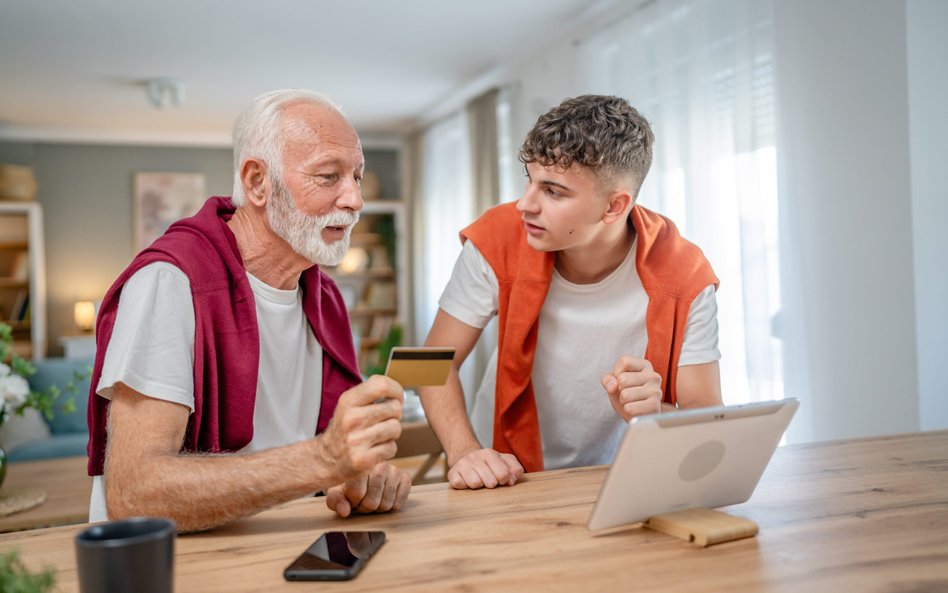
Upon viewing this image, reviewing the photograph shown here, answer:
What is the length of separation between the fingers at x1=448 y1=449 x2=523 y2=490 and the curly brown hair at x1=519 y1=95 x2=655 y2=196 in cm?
72

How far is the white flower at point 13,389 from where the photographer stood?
99.6 inches

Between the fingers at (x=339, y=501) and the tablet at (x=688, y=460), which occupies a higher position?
the tablet at (x=688, y=460)

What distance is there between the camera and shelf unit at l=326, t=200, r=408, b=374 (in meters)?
8.74

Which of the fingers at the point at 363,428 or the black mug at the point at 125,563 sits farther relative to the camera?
the fingers at the point at 363,428

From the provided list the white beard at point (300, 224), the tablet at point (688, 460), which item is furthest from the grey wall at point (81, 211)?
the tablet at point (688, 460)

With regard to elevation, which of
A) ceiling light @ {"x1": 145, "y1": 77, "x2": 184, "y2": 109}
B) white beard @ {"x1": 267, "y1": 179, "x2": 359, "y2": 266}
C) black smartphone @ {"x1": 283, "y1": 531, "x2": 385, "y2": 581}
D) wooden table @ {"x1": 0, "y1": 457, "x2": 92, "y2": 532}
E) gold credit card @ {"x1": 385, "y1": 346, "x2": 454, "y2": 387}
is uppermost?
ceiling light @ {"x1": 145, "y1": 77, "x2": 184, "y2": 109}

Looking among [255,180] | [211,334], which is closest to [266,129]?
[255,180]

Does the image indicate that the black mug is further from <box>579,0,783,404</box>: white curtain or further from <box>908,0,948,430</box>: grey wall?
<box>579,0,783,404</box>: white curtain

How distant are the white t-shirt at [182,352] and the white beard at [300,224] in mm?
122

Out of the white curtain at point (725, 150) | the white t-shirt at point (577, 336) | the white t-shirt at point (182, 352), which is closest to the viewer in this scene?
the white t-shirt at point (182, 352)

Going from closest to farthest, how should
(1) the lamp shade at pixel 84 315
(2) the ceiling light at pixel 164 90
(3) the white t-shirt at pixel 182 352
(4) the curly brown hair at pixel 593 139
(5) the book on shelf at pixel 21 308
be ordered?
(3) the white t-shirt at pixel 182 352, (4) the curly brown hair at pixel 593 139, (2) the ceiling light at pixel 164 90, (5) the book on shelf at pixel 21 308, (1) the lamp shade at pixel 84 315

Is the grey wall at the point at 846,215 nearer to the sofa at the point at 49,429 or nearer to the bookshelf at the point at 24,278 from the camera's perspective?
the sofa at the point at 49,429

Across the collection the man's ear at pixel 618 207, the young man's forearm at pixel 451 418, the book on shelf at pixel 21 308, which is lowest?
the young man's forearm at pixel 451 418

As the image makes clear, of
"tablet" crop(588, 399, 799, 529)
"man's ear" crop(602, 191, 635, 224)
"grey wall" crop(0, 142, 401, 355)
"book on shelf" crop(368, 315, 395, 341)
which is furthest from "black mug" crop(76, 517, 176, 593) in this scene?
"book on shelf" crop(368, 315, 395, 341)
